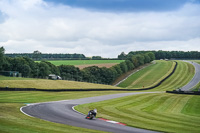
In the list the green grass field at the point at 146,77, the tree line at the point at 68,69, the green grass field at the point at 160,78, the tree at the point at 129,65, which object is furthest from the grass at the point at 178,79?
the tree line at the point at 68,69

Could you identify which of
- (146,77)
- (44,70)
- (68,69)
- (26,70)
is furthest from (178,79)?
(26,70)

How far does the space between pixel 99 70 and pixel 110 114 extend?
4532 inches

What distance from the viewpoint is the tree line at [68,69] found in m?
109

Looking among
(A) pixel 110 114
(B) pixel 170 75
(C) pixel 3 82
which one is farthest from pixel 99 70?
(A) pixel 110 114

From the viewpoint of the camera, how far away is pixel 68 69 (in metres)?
134

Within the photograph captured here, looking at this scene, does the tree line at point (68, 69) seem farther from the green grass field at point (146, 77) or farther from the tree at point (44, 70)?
the green grass field at point (146, 77)

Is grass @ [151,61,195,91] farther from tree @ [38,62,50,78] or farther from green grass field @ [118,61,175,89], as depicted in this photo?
tree @ [38,62,50,78]

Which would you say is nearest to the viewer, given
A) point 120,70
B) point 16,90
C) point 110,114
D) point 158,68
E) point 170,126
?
point 170,126

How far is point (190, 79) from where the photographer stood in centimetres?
13438

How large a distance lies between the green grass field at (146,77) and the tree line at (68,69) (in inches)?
314

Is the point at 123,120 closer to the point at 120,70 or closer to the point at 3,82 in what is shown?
the point at 3,82

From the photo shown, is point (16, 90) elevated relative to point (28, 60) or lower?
lower

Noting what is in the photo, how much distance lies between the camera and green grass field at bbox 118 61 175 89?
13255 cm

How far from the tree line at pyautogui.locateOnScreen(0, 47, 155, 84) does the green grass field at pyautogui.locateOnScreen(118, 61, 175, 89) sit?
314 inches
